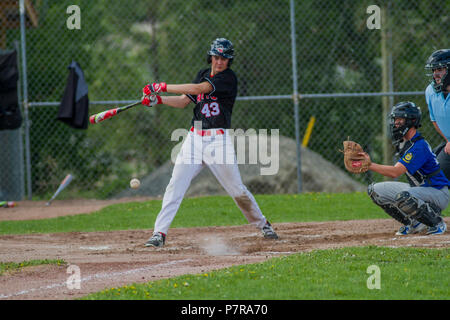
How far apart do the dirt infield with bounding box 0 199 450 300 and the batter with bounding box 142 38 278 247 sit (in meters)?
0.50

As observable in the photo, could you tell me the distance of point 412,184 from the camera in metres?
7.49

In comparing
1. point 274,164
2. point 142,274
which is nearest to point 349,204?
point 274,164

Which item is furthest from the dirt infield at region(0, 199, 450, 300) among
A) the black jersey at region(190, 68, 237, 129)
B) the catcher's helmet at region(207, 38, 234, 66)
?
the catcher's helmet at region(207, 38, 234, 66)

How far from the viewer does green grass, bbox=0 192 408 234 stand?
375 inches

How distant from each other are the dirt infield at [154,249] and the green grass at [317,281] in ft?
1.48

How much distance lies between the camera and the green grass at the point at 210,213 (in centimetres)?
953

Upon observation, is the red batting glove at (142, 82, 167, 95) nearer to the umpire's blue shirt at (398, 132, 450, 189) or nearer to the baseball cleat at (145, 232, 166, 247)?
the baseball cleat at (145, 232, 166, 247)

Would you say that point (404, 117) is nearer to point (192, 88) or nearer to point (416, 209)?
point (416, 209)

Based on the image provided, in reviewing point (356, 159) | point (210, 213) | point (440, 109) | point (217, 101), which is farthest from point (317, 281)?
point (210, 213)

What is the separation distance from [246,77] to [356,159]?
30.7ft

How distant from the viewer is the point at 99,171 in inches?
575

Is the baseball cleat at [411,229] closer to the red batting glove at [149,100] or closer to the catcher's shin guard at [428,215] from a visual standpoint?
the catcher's shin guard at [428,215]

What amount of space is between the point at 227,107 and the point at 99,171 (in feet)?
25.4

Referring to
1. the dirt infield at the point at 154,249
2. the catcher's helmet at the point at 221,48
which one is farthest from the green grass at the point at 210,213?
the catcher's helmet at the point at 221,48
